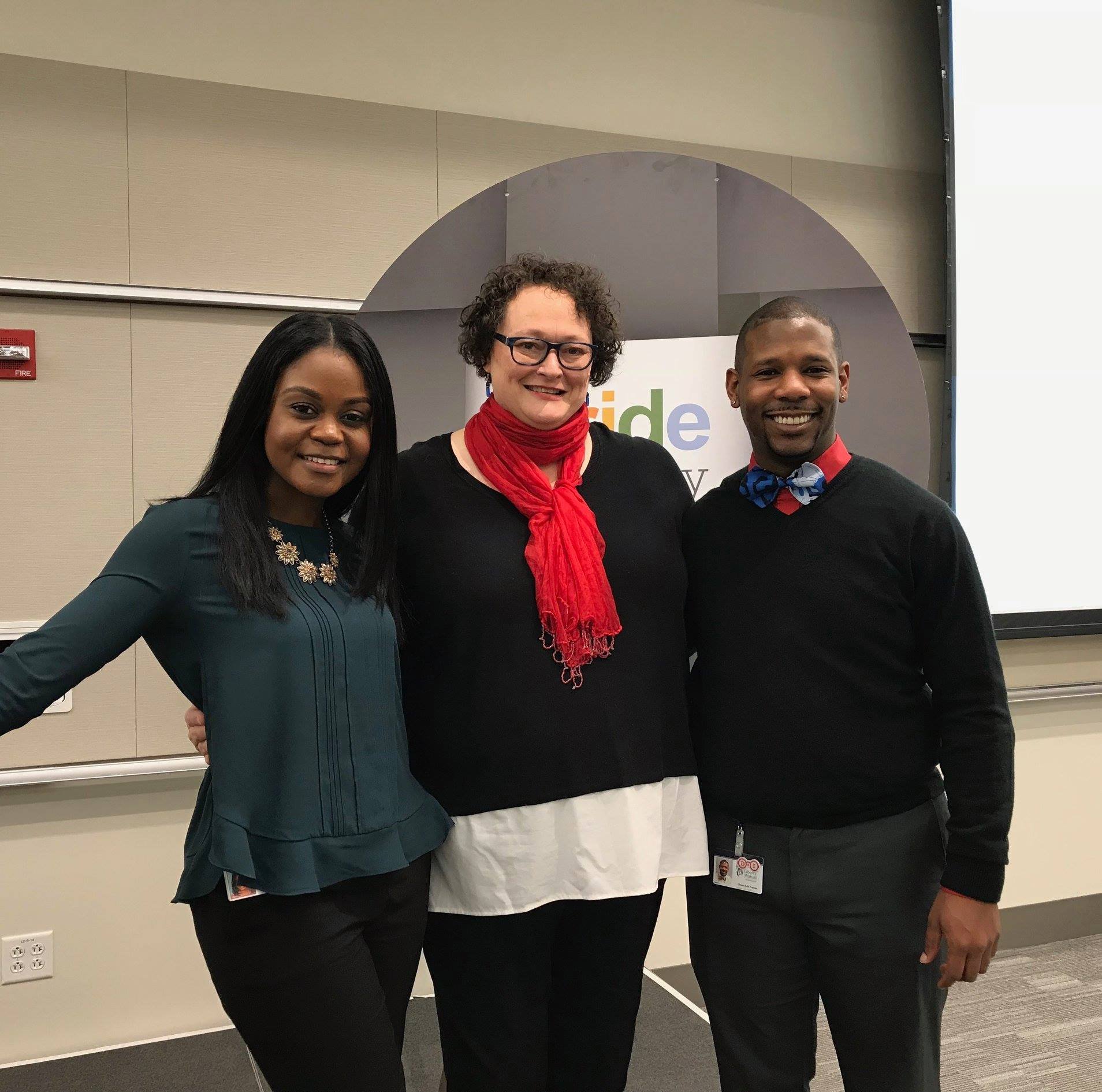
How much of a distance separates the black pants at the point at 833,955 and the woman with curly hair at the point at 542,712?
0.40 ft

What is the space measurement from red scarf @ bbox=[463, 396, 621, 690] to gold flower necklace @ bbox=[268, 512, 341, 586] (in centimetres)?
30

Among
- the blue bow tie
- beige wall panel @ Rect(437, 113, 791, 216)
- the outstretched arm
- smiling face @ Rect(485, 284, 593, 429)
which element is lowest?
the outstretched arm

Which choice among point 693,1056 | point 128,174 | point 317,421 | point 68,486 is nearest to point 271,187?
point 128,174

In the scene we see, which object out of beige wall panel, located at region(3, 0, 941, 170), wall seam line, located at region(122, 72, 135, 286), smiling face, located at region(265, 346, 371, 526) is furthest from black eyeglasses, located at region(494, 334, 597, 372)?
beige wall panel, located at region(3, 0, 941, 170)

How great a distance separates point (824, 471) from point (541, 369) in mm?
484

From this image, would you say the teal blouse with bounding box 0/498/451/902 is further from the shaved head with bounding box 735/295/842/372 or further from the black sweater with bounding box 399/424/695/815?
the shaved head with bounding box 735/295/842/372

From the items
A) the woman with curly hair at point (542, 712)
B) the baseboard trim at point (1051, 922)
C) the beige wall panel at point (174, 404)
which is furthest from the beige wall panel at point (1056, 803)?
the beige wall panel at point (174, 404)

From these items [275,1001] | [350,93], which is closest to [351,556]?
[275,1001]

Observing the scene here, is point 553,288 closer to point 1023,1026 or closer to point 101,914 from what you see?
point 101,914

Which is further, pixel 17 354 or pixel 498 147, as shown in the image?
pixel 498 147

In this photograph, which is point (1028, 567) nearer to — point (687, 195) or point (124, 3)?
point (687, 195)

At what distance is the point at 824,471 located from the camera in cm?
166

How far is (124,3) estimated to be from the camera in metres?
2.57

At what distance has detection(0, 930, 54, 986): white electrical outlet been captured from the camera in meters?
2.55
